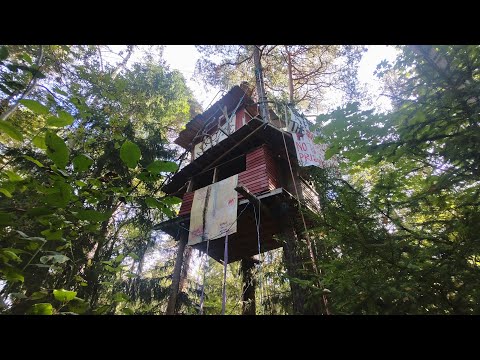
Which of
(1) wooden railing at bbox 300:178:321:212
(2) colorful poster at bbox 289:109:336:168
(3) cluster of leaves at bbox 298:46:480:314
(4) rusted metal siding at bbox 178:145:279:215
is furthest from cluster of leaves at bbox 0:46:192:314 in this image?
(1) wooden railing at bbox 300:178:321:212

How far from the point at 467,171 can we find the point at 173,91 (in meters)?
13.3

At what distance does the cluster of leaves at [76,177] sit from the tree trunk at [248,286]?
4321 millimetres

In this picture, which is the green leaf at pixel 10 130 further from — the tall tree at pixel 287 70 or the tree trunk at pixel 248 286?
the tall tree at pixel 287 70

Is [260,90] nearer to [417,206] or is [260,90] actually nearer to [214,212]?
[214,212]

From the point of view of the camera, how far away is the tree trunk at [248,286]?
9586 millimetres

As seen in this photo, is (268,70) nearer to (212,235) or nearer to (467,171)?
(212,235)

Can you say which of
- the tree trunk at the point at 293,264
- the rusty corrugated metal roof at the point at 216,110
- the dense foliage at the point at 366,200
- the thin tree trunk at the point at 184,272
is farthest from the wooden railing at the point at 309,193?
the thin tree trunk at the point at 184,272

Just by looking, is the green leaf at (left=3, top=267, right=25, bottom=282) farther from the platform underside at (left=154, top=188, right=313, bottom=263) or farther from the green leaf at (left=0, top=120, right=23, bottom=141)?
the platform underside at (left=154, top=188, right=313, bottom=263)

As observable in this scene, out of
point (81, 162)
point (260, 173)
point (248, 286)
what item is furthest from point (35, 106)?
point (248, 286)

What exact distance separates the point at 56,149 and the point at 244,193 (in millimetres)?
7117

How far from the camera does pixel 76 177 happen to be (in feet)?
7.13

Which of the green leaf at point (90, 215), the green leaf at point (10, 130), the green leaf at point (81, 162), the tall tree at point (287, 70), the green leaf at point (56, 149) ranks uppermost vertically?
the tall tree at point (287, 70)
